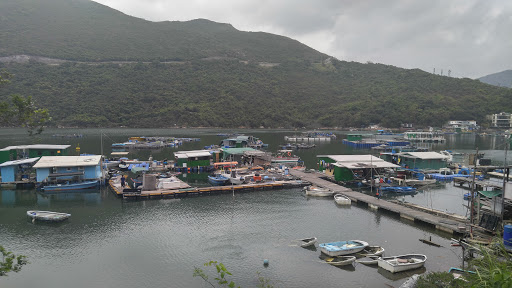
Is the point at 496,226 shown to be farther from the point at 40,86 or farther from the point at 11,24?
the point at 11,24

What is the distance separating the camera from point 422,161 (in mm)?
47281

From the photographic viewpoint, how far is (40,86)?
140750 mm

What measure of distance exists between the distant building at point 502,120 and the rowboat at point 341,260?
15726 cm

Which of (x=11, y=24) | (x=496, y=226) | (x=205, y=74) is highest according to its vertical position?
(x=11, y=24)

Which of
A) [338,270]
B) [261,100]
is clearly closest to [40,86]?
[261,100]

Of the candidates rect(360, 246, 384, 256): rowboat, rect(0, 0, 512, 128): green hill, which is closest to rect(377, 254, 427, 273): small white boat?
rect(360, 246, 384, 256): rowboat

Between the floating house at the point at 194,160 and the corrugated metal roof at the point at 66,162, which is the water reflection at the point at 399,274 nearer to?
the corrugated metal roof at the point at 66,162

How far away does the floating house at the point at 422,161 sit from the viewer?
47125 millimetres

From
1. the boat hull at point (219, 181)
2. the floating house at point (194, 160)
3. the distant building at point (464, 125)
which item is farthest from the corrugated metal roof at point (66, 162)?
the distant building at point (464, 125)

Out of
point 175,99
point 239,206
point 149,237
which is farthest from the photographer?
point 175,99

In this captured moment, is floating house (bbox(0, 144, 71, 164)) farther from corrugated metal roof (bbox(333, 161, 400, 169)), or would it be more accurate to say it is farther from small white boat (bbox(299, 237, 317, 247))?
small white boat (bbox(299, 237, 317, 247))

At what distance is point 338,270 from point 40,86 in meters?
159

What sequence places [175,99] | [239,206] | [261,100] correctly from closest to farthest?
[239,206]
[175,99]
[261,100]

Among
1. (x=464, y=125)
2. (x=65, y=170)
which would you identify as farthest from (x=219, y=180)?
(x=464, y=125)
